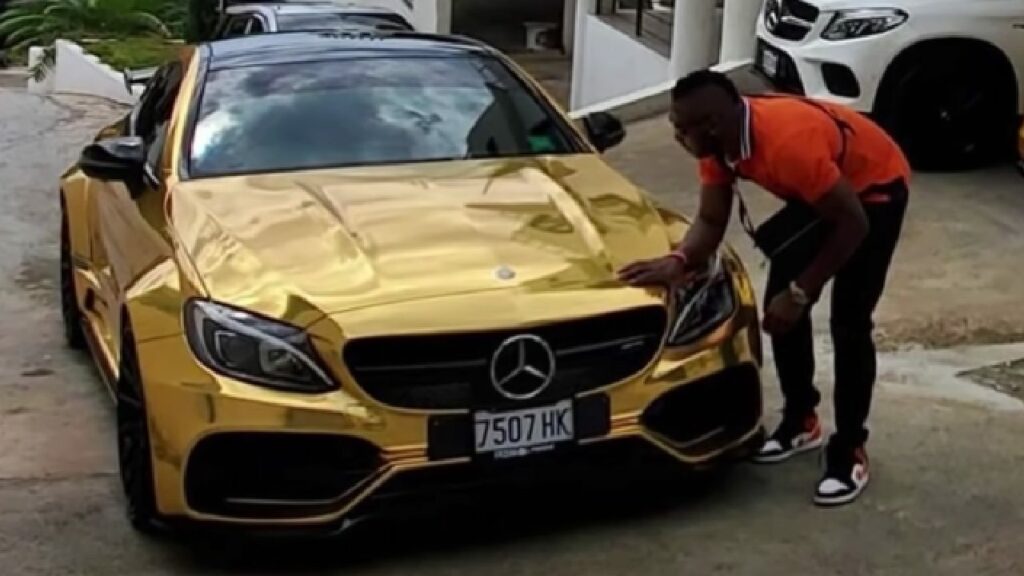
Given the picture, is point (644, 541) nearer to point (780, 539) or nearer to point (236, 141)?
point (780, 539)

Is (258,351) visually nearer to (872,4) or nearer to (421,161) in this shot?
(421,161)

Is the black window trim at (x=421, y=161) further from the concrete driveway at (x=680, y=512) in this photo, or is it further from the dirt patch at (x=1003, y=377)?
the dirt patch at (x=1003, y=377)

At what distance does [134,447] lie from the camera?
5.54 meters

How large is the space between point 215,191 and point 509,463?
1.62m

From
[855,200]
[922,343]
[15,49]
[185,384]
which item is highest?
[855,200]

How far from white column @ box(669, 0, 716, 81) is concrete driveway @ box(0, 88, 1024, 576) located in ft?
26.6

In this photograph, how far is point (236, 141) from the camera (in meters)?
6.46

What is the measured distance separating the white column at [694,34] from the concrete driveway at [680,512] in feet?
26.6

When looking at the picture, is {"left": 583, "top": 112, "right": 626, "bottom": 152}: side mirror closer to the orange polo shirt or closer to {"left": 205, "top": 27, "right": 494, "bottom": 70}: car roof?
{"left": 205, "top": 27, "right": 494, "bottom": 70}: car roof

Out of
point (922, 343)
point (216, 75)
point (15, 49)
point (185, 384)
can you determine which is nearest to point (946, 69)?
point (922, 343)

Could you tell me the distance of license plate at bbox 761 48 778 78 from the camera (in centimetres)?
1188

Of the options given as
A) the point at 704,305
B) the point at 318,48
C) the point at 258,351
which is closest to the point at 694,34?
the point at 318,48

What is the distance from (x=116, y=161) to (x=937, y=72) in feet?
19.6

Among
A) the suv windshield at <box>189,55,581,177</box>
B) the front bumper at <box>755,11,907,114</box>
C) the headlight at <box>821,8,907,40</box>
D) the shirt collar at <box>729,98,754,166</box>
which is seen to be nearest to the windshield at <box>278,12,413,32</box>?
the front bumper at <box>755,11,907,114</box>
